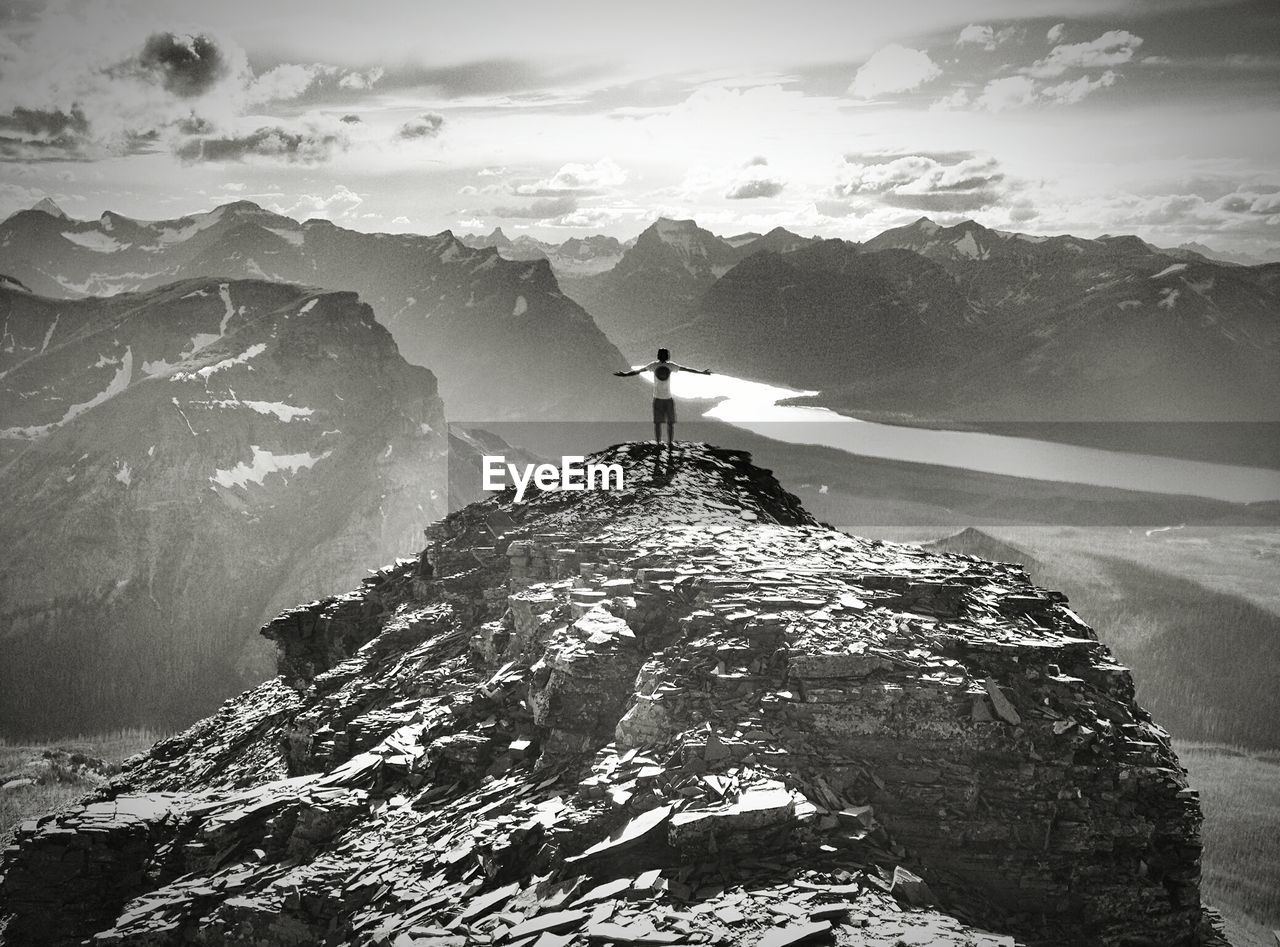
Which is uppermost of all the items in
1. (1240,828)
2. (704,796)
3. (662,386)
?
→ (662,386)

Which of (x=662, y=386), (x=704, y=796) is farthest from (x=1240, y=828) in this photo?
(x=704, y=796)

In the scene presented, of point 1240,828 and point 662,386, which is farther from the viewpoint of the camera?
point 1240,828

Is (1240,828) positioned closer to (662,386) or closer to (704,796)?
(662,386)

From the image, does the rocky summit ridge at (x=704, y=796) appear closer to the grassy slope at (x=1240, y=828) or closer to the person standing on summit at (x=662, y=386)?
the person standing on summit at (x=662, y=386)

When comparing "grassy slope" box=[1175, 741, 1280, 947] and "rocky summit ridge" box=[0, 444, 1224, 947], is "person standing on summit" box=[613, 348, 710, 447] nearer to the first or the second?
"rocky summit ridge" box=[0, 444, 1224, 947]

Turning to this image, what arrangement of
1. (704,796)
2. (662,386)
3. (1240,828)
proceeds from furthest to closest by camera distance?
(1240,828) < (662,386) < (704,796)

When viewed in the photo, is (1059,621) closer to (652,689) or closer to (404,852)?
(652,689)

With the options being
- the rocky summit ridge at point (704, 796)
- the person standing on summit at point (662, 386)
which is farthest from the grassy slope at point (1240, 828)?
the person standing on summit at point (662, 386)
